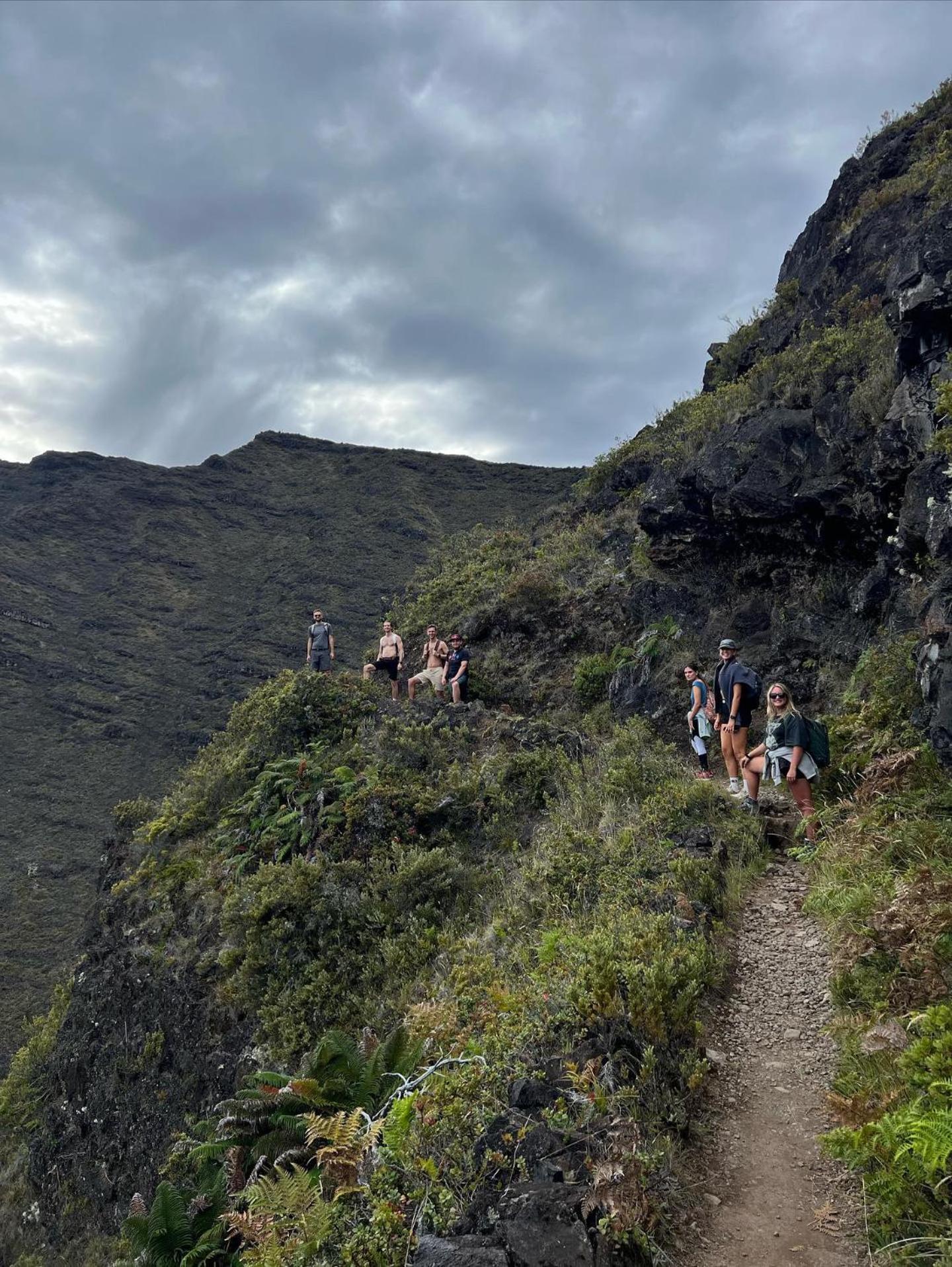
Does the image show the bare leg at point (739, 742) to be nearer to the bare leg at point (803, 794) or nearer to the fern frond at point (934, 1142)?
the bare leg at point (803, 794)

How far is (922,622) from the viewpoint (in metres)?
7.28

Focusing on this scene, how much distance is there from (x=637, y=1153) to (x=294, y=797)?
8.27m

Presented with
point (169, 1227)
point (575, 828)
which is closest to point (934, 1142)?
point (169, 1227)

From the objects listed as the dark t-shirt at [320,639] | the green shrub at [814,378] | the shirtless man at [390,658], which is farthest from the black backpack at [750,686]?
the dark t-shirt at [320,639]

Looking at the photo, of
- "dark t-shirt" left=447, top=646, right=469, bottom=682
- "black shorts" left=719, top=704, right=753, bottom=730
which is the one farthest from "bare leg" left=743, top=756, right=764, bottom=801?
"dark t-shirt" left=447, top=646, right=469, bottom=682

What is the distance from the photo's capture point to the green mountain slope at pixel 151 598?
1029 inches

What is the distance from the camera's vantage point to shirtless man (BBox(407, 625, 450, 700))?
45.9 ft

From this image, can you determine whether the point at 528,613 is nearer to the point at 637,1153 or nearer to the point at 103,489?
the point at 637,1153

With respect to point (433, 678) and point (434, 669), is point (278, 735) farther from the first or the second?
point (434, 669)

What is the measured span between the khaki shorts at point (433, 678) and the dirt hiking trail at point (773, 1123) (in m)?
8.66

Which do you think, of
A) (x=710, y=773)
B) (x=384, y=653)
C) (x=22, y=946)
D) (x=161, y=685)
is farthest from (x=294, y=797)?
(x=161, y=685)

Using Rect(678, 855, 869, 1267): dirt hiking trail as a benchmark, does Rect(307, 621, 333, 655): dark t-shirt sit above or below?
above

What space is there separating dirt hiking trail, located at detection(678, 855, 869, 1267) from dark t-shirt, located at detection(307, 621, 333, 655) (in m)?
10.3

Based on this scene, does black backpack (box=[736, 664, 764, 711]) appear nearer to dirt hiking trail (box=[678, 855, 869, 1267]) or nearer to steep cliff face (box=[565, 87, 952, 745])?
steep cliff face (box=[565, 87, 952, 745])
